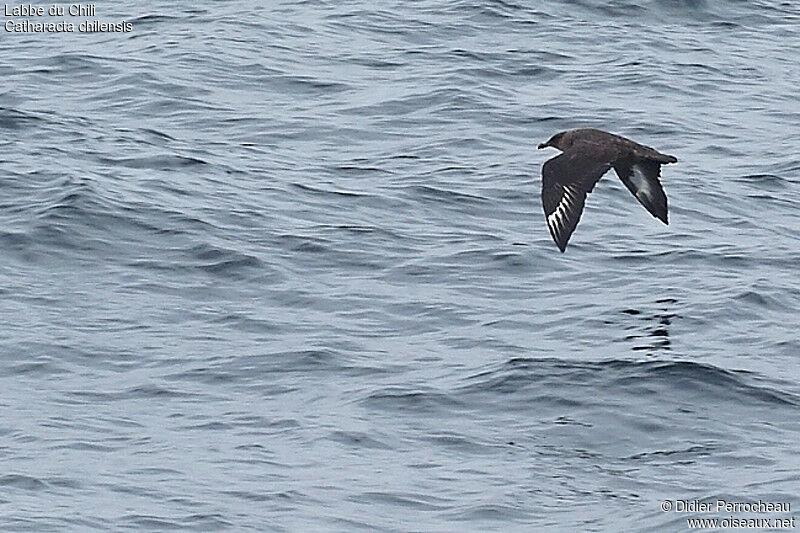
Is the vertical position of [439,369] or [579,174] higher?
[579,174]

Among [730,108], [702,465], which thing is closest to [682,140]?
[730,108]

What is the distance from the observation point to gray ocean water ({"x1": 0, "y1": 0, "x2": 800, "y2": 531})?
9.95 meters

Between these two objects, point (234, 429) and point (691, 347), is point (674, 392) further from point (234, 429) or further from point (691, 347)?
point (234, 429)

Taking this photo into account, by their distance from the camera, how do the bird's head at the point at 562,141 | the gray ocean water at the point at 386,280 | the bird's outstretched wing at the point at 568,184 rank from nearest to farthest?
the gray ocean water at the point at 386,280 → the bird's outstretched wing at the point at 568,184 → the bird's head at the point at 562,141

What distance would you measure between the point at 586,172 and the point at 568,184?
0.20m

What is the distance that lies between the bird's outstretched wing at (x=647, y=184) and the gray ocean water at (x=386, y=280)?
1.53 feet

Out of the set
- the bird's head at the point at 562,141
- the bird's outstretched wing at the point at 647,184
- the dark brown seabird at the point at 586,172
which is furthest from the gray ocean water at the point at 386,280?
the bird's head at the point at 562,141

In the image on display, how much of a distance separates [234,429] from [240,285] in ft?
9.03

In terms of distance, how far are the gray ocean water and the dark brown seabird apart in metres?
0.62

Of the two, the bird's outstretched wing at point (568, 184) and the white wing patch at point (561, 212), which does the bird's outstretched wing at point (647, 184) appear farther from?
the white wing patch at point (561, 212)

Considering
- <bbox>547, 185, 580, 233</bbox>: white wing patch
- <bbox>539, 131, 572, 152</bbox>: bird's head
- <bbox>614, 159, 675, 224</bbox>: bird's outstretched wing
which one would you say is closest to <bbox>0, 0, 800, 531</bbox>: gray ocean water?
<bbox>614, 159, 675, 224</bbox>: bird's outstretched wing

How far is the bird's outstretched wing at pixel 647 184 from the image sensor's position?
44.8 ft

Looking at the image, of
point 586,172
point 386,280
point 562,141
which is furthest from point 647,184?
point 386,280

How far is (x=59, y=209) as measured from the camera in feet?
47.3
